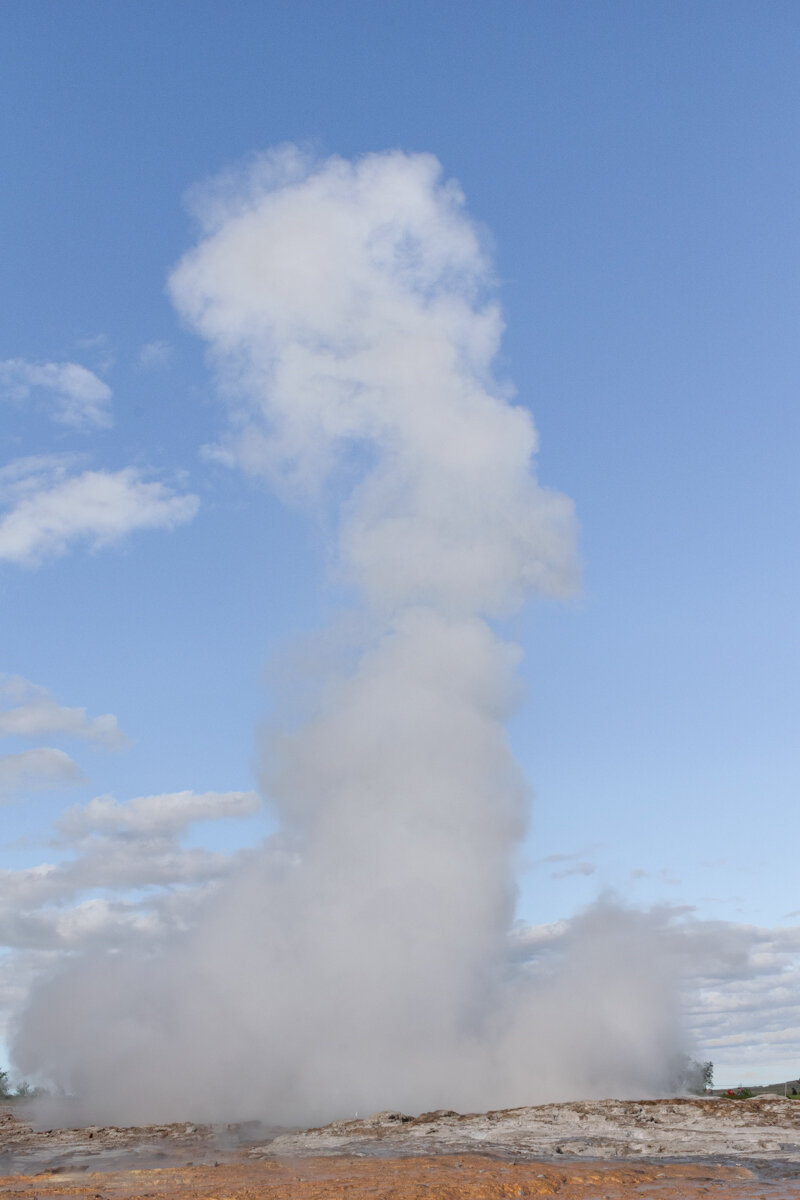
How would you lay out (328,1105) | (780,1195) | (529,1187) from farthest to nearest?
(328,1105), (529,1187), (780,1195)

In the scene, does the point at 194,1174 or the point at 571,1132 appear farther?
the point at 571,1132

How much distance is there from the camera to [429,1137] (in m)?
43.2

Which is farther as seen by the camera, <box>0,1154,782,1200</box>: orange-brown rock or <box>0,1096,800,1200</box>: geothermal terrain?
<box>0,1096,800,1200</box>: geothermal terrain

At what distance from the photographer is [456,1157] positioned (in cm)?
3631

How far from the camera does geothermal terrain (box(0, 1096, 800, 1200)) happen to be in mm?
29391

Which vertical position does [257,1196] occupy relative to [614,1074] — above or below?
above

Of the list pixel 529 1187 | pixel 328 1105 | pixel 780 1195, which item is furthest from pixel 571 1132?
pixel 328 1105

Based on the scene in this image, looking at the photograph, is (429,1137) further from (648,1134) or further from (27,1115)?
(27,1115)

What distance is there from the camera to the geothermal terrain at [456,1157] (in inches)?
1157

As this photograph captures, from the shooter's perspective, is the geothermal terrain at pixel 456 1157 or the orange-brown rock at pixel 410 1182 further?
the geothermal terrain at pixel 456 1157

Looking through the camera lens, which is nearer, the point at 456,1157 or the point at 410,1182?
the point at 410,1182

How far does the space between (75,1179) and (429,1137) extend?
52.9 ft

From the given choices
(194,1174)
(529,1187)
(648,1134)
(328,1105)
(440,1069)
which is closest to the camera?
(529,1187)

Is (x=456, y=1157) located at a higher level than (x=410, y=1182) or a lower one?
lower
